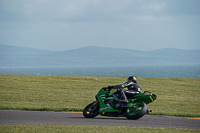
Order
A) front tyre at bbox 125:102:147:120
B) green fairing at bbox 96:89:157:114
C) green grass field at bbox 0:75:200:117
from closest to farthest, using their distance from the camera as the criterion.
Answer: front tyre at bbox 125:102:147:120 < green fairing at bbox 96:89:157:114 < green grass field at bbox 0:75:200:117

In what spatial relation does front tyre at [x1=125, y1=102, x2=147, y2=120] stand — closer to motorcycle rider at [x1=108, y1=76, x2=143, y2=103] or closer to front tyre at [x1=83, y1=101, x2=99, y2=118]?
motorcycle rider at [x1=108, y1=76, x2=143, y2=103]

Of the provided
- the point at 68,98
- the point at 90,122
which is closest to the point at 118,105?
the point at 90,122

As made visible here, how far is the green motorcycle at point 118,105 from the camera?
35.9ft

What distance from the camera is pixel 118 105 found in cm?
1120

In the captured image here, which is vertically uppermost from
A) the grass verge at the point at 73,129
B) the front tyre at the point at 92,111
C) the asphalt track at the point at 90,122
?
the front tyre at the point at 92,111

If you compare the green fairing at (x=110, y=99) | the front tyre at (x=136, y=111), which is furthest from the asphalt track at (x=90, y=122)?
the green fairing at (x=110, y=99)

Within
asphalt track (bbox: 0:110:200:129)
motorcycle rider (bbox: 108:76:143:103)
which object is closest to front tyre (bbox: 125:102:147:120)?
asphalt track (bbox: 0:110:200:129)

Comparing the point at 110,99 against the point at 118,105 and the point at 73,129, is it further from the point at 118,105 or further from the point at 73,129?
the point at 73,129

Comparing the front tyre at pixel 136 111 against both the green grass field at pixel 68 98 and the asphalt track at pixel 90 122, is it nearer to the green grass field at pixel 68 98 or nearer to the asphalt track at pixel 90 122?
the asphalt track at pixel 90 122

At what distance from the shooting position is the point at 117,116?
1138 centimetres

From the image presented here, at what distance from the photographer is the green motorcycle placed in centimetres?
1095

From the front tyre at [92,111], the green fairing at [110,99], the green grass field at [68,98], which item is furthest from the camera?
the green grass field at [68,98]

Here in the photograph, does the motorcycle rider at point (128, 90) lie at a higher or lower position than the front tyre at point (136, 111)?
higher

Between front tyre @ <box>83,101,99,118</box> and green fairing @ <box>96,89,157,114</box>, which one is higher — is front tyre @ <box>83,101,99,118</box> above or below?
below
